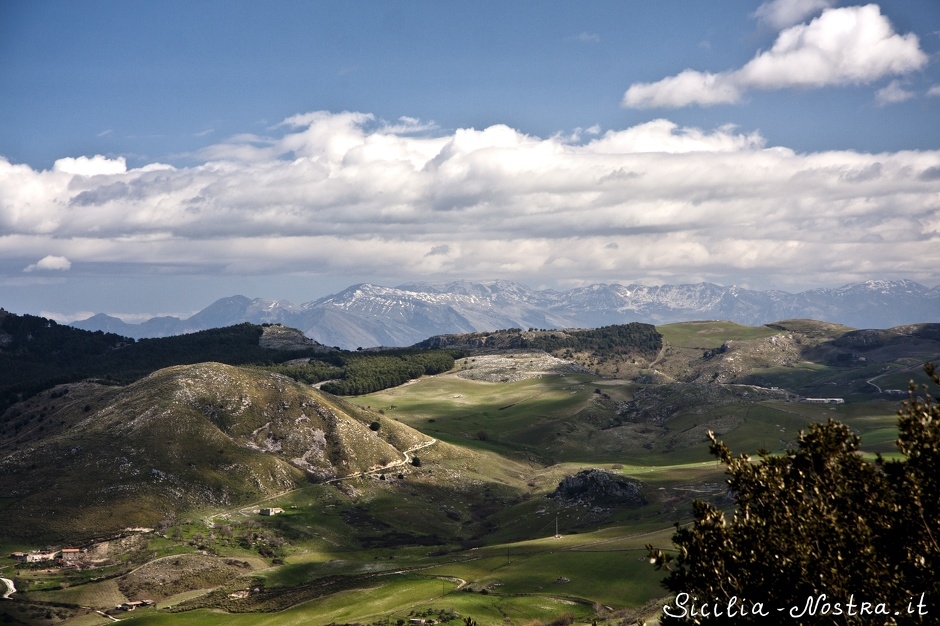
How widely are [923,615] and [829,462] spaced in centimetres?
813

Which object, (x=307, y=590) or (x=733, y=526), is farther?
(x=307, y=590)

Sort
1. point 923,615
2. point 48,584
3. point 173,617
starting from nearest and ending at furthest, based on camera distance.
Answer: point 923,615, point 173,617, point 48,584

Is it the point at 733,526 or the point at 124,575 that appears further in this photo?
the point at 124,575

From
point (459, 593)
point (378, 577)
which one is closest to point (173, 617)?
point (378, 577)

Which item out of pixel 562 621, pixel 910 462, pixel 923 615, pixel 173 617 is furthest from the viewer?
pixel 173 617

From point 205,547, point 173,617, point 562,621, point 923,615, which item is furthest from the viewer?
point 205,547

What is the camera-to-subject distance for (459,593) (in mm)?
152875

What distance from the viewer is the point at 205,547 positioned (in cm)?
18962

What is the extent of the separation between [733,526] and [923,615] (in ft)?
29.8

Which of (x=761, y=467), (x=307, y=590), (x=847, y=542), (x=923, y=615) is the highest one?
(x=761, y=467)

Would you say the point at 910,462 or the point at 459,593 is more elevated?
the point at 910,462

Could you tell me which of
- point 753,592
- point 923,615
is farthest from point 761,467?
point 923,615

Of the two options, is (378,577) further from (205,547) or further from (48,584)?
(48,584)

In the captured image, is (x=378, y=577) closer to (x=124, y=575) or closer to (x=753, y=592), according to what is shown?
(x=124, y=575)
